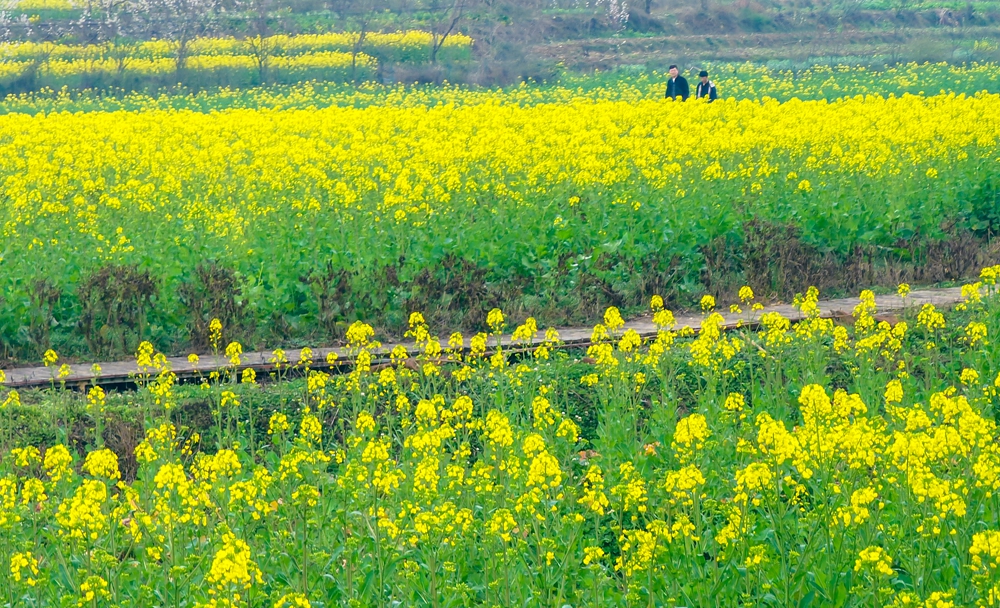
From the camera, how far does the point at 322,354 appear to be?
8.47m

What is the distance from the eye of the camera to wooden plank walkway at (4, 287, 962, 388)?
26.1 feet

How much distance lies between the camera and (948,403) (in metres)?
5.11

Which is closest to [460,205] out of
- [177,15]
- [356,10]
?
[177,15]

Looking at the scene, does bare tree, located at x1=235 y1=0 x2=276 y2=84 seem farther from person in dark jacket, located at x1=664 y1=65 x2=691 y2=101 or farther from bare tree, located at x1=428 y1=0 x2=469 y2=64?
person in dark jacket, located at x1=664 y1=65 x2=691 y2=101

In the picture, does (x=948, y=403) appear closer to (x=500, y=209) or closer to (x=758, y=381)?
(x=758, y=381)

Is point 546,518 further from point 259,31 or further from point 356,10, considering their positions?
point 356,10

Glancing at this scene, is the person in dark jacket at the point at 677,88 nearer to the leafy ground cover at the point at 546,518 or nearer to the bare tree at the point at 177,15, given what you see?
the leafy ground cover at the point at 546,518

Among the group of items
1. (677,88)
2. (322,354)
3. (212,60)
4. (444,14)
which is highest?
(677,88)

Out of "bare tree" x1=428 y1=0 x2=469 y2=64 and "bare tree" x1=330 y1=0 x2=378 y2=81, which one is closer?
"bare tree" x1=428 y1=0 x2=469 y2=64

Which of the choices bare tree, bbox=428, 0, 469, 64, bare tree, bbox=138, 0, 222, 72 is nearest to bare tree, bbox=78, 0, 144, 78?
bare tree, bbox=138, 0, 222, 72

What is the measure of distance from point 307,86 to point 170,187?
20.7 meters

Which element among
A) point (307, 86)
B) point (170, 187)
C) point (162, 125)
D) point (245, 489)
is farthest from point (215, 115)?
point (245, 489)

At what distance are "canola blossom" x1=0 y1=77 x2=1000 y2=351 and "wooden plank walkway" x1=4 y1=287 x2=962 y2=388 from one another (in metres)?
0.58

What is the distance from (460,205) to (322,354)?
3199 mm
